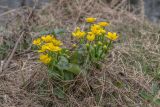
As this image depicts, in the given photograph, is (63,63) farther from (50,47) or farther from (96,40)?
(96,40)

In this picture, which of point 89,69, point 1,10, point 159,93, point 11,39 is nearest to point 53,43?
point 89,69

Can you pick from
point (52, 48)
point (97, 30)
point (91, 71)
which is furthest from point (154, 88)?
point (52, 48)

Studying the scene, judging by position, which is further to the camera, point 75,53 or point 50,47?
point 75,53

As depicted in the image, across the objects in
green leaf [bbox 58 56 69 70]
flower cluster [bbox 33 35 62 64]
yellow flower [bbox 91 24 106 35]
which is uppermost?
yellow flower [bbox 91 24 106 35]

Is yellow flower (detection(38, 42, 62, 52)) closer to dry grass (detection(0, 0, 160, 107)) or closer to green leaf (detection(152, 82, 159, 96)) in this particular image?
dry grass (detection(0, 0, 160, 107))

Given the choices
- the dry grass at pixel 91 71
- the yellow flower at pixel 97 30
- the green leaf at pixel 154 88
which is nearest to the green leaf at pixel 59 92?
the dry grass at pixel 91 71

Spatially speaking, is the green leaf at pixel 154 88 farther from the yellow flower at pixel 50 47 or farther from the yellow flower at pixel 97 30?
the yellow flower at pixel 50 47

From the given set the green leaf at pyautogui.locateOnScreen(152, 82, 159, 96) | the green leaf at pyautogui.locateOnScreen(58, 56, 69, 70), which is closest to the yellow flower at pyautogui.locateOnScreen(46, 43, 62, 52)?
the green leaf at pyautogui.locateOnScreen(58, 56, 69, 70)

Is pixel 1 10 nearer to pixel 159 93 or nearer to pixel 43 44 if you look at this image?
pixel 43 44
